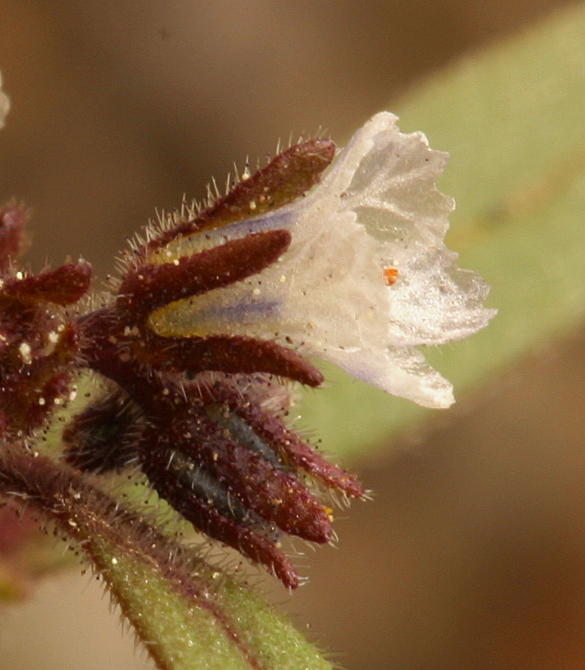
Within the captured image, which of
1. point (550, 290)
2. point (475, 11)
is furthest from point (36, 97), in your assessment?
point (550, 290)

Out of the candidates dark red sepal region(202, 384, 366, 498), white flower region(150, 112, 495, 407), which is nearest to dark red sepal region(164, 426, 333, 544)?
dark red sepal region(202, 384, 366, 498)

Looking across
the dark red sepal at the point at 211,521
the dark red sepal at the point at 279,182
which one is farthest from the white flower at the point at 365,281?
the dark red sepal at the point at 211,521

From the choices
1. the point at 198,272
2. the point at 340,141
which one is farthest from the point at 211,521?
the point at 340,141

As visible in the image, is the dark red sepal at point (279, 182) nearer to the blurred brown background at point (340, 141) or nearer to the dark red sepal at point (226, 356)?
the dark red sepal at point (226, 356)

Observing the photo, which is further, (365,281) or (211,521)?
(211,521)

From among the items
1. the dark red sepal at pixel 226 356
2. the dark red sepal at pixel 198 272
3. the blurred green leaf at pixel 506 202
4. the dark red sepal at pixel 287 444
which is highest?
the blurred green leaf at pixel 506 202

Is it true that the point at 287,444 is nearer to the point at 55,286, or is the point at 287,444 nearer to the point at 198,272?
the point at 198,272
